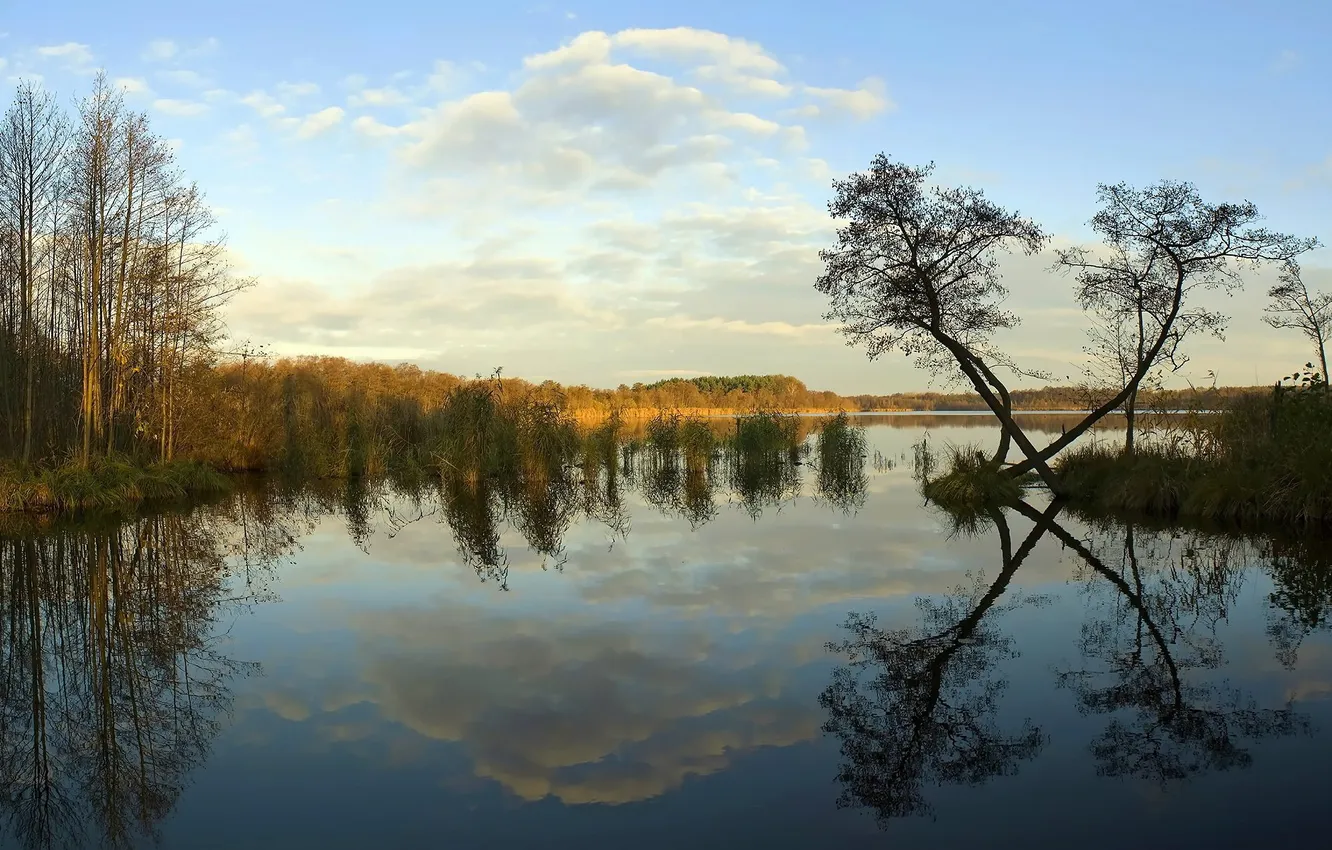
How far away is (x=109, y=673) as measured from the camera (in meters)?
6.08

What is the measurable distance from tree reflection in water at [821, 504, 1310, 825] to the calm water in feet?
0.09

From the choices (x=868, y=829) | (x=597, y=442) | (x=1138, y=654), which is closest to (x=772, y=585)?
(x=1138, y=654)

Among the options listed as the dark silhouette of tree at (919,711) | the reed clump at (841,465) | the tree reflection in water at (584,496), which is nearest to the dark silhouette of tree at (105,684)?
the tree reflection in water at (584,496)

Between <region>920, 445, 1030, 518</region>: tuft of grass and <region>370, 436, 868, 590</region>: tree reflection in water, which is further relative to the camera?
<region>920, 445, 1030, 518</region>: tuft of grass

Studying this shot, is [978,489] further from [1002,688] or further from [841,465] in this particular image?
[1002,688]

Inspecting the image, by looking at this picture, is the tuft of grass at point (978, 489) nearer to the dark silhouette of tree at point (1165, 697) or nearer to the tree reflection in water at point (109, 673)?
the dark silhouette of tree at point (1165, 697)

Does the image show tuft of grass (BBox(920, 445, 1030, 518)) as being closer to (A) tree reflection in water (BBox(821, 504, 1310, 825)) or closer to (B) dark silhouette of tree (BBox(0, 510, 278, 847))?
(A) tree reflection in water (BBox(821, 504, 1310, 825))

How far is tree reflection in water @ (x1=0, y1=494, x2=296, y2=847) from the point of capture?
416cm

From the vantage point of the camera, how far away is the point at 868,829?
3.70 m

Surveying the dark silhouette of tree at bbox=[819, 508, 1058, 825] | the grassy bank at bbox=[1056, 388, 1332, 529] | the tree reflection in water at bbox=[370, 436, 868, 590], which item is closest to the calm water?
the dark silhouette of tree at bbox=[819, 508, 1058, 825]

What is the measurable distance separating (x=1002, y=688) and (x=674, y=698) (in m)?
2.14

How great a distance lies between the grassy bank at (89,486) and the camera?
47.8 ft

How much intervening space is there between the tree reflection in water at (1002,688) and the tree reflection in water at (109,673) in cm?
359

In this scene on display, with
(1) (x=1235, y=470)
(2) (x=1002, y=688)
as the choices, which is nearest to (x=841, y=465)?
(1) (x=1235, y=470)
